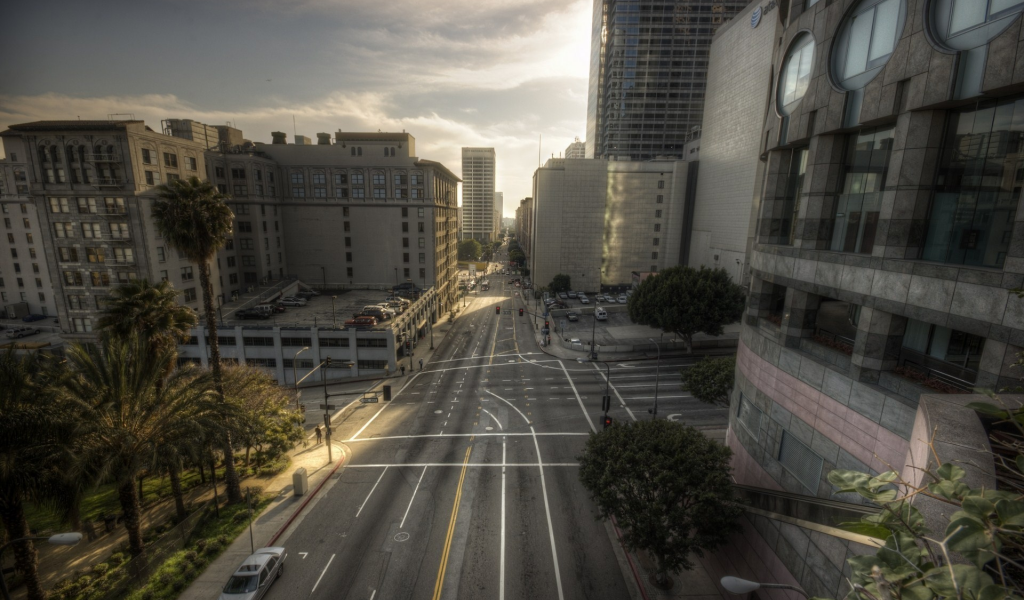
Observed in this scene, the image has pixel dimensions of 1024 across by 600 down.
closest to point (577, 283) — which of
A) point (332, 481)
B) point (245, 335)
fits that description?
point (245, 335)

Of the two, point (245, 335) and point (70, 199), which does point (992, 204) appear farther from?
point (70, 199)

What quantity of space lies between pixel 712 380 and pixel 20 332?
360 feet

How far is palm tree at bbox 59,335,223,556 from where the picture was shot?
19.3 metres

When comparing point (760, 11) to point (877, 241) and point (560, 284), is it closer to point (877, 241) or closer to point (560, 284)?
point (560, 284)

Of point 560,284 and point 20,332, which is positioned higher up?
point 560,284

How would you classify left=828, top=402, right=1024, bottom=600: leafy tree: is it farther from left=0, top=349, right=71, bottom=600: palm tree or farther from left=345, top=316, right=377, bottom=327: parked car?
left=345, top=316, right=377, bottom=327: parked car

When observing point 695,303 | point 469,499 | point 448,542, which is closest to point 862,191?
point 448,542

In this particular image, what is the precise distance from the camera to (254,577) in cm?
1981

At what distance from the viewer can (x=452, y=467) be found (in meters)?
31.4

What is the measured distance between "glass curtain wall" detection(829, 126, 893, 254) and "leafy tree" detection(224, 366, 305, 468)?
3284cm

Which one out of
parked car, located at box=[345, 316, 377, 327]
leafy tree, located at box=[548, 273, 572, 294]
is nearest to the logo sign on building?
leafy tree, located at box=[548, 273, 572, 294]

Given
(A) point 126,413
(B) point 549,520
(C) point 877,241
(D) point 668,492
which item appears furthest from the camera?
(B) point 549,520

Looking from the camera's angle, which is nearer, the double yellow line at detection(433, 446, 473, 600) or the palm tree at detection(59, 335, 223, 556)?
the palm tree at detection(59, 335, 223, 556)

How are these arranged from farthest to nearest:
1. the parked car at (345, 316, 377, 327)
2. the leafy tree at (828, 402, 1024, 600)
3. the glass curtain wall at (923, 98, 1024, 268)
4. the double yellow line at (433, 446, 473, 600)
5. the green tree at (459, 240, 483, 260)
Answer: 1. the green tree at (459, 240, 483, 260)
2. the parked car at (345, 316, 377, 327)
3. the double yellow line at (433, 446, 473, 600)
4. the glass curtain wall at (923, 98, 1024, 268)
5. the leafy tree at (828, 402, 1024, 600)
